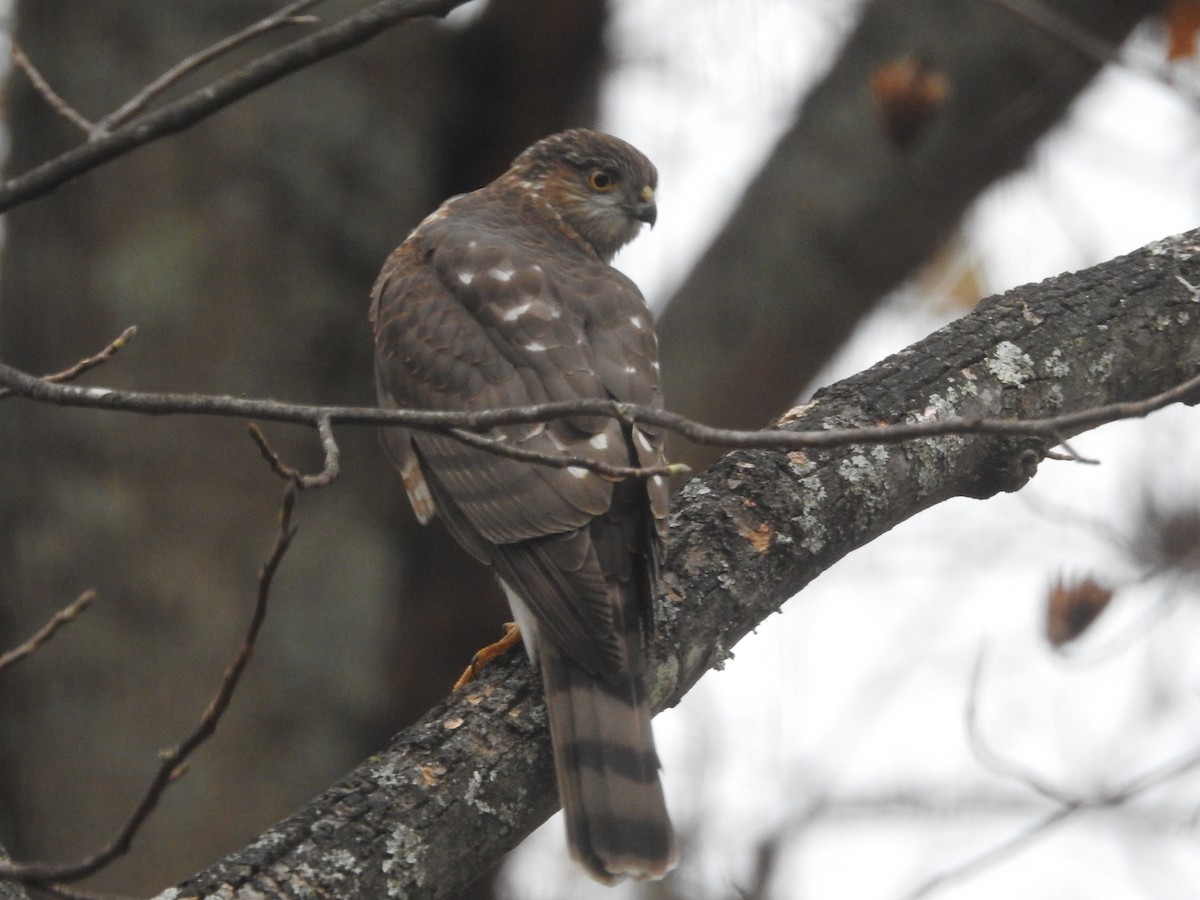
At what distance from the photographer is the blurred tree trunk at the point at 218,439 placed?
16.8 ft

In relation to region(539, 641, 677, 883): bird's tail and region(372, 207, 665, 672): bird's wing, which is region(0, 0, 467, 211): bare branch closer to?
region(372, 207, 665, 672): bird's wing

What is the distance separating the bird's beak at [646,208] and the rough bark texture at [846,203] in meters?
0.77

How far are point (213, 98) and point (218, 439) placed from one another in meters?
3.10

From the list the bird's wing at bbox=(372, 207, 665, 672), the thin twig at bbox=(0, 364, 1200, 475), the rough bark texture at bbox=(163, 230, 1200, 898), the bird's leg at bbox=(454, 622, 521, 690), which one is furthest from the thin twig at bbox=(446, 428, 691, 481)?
the bird's leg at bbox=(454, 622, 521, 690)

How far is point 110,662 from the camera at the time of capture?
5145 mm

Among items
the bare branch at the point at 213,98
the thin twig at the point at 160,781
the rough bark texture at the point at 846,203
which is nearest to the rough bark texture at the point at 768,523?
the thin twig at the point at 160,781

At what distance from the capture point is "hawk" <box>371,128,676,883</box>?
2660 mm

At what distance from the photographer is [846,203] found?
5.20 meters

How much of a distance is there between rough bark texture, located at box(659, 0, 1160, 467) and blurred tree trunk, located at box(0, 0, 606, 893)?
812mm

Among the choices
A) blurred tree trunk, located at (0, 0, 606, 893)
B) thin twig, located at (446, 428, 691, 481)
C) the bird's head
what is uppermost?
thin twig, located at (446, 428, 691, 481)

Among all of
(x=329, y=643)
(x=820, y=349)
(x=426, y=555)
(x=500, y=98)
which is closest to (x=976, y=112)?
(x=820, y=349)

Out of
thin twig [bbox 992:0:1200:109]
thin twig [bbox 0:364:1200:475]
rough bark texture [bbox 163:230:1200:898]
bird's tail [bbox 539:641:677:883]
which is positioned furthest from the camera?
thin twig [bbox 992:0:1200:109]

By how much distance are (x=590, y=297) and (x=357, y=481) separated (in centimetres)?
235

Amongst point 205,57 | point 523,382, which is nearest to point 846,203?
point 523,382
